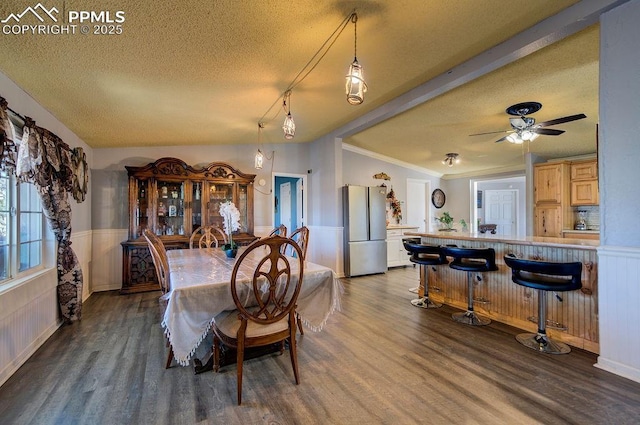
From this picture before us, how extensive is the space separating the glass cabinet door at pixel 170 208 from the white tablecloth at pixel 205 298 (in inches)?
90.0

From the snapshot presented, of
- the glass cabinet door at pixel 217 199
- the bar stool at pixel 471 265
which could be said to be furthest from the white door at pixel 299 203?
the bar stool at pixel 471 265

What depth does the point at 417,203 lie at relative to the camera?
7.11 metres

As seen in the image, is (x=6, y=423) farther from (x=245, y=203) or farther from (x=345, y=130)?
(x=345, y=130)

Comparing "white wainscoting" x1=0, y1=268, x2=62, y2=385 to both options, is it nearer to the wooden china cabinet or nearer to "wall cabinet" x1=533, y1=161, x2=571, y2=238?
the wooden china cabinet

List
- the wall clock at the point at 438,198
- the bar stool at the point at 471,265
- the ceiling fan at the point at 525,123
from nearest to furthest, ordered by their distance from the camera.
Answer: the bar stool at the point at 471,265 < the ceiling fan at the point at 525,123 < the wall clock at the point at 438,198

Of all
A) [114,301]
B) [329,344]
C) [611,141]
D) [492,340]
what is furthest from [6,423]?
[611,141]

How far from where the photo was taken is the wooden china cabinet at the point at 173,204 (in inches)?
168

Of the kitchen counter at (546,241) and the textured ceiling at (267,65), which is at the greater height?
the textured ceiling at (267,65)

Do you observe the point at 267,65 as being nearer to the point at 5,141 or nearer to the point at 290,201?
the point at 5,141

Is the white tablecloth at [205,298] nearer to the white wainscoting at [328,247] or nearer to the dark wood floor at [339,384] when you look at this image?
the dark wood floor at [339,384]

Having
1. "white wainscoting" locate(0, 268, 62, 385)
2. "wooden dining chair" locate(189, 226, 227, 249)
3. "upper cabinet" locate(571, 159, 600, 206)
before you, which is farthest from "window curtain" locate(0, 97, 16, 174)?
"upper cabinet" locate(571, 159, 600, 206)

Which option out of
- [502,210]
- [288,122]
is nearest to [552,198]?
[502,210]

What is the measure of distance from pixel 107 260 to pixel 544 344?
561cm

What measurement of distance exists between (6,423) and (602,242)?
3.97 m
